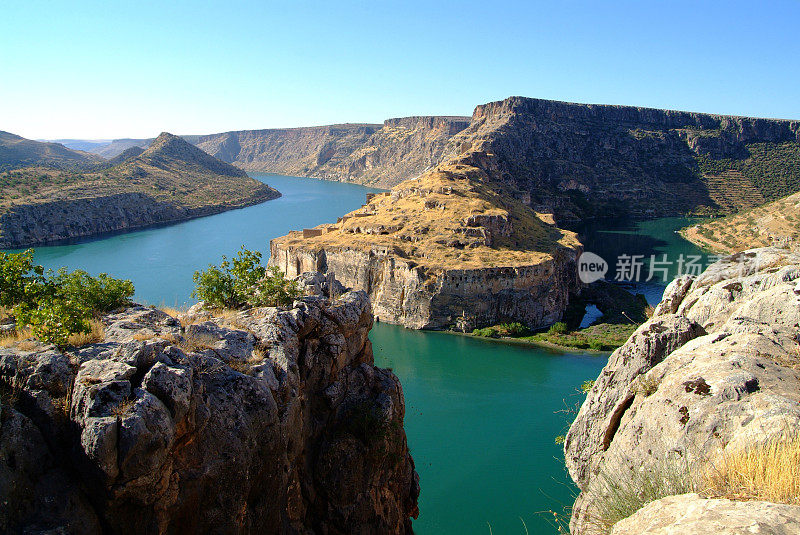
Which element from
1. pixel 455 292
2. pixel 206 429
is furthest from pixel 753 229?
pixel 206 429

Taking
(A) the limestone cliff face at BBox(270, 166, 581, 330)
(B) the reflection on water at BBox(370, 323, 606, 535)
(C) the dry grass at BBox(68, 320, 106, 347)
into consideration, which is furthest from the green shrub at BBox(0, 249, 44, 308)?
(A) the limestone cliff face at BBox(270, 166, 581, 330)

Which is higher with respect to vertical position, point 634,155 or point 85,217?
point 634,155

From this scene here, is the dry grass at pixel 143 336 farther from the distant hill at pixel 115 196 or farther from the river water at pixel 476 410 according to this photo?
the distant hill at pixel 115 196

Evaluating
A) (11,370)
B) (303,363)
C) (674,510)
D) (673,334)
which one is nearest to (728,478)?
(674,510)

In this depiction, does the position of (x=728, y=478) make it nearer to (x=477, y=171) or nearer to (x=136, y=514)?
(x=136, y=514)

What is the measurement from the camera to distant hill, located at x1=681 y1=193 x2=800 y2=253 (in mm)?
75438

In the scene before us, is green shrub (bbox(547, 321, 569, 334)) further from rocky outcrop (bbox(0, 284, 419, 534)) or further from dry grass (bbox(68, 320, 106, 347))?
dry grass (bbox(68, 320, 106, 347))

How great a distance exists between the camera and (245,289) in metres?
13.1

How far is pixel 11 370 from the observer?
23.4ft

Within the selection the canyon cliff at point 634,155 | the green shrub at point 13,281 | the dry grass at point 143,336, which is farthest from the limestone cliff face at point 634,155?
the dry grass at point 143,336

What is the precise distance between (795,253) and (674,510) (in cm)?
1197

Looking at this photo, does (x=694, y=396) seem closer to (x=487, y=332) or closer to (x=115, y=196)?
(x=487, y=332)

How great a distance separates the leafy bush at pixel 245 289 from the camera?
12406 millimetres

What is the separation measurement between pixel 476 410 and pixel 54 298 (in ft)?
90.3
